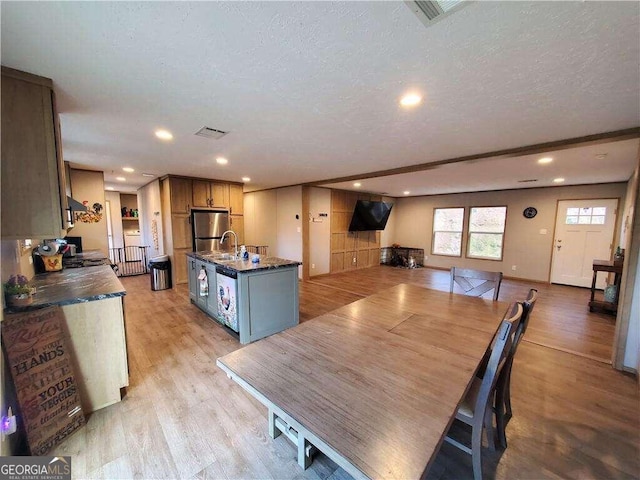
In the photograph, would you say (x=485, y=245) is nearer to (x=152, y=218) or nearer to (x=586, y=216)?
(x=586, y=216)

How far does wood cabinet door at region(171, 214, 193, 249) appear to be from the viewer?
5.31 metres

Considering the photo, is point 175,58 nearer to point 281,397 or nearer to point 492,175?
point 281,397

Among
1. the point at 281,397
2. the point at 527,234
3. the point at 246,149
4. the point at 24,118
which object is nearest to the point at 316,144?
the point at 246,149

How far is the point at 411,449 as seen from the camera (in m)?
0.77

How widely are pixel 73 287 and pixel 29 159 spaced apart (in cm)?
117

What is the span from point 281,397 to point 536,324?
4418 mm

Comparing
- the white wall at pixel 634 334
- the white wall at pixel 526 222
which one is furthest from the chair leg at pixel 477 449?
the white wall at pixel 526 222

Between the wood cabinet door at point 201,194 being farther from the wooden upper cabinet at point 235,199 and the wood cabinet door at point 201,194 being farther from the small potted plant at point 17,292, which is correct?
the small potted plant at point 17,292

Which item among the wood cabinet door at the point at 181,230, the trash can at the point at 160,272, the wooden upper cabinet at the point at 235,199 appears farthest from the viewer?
the wooden upper cabinet at the point at 235,199

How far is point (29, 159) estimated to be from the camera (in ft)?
5.32

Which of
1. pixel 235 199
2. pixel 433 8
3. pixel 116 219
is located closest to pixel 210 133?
pixel 433 8

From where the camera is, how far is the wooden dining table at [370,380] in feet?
2.58

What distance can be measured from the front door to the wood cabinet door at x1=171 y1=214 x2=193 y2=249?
866cm

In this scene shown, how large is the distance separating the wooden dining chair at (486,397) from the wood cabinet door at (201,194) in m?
5.76
